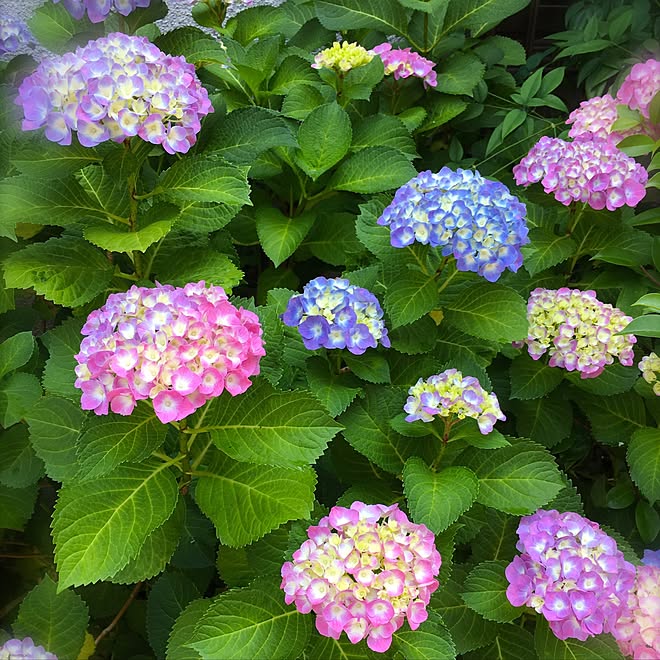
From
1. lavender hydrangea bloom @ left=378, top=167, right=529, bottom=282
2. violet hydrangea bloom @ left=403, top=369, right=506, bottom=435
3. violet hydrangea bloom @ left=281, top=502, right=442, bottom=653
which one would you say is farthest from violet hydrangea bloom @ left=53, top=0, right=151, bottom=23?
violet hydrangea bloom @ left=281, top=502, right=442, bottom=653

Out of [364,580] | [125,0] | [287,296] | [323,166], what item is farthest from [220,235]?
[364,580]

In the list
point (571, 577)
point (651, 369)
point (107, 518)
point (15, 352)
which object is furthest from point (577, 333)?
point (15, 352)

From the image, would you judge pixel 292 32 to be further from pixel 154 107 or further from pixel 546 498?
pixel 546 498

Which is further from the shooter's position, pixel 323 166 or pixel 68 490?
pixel 323 166

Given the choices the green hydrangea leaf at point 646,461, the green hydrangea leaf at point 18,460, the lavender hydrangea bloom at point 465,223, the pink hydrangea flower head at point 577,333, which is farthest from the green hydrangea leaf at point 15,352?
the green hydrangea leaf at point 646,461

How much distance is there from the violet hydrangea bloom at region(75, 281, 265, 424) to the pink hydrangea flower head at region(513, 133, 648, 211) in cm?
90

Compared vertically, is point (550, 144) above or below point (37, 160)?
below

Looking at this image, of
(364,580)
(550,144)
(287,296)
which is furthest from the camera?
(550,144)

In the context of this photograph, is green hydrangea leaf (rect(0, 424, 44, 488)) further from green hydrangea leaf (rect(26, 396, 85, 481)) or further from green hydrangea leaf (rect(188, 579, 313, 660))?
green hydrangea leaf (rect(188, 579, 313, 660))

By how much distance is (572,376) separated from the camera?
1.40m

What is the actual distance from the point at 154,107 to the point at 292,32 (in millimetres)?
1212

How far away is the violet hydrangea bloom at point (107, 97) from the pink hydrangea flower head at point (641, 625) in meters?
1.02

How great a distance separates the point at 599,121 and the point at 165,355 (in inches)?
51.9

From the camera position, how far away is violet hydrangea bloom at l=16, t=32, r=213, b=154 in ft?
3.13
